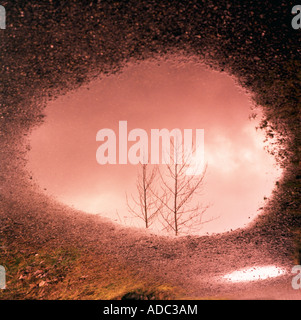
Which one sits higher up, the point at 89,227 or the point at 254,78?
the point at 254,78

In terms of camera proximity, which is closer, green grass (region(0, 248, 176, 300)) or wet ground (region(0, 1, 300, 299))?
wet ground (region(0, 1, 300, 299))

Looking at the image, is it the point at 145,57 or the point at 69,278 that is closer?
the point at 145,57

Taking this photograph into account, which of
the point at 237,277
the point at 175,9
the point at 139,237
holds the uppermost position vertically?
the point at 175,9

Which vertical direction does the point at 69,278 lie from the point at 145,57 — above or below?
below

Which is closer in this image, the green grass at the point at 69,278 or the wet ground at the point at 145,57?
the wet ground at the point at 145,57

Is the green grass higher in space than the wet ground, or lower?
lower

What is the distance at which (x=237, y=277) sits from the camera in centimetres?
438

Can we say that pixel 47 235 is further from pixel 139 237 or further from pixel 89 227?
pixel 139 237

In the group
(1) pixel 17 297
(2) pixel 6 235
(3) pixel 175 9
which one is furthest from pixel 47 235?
(3) pixel 175 9

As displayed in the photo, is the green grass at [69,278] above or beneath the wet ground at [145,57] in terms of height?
beneath
